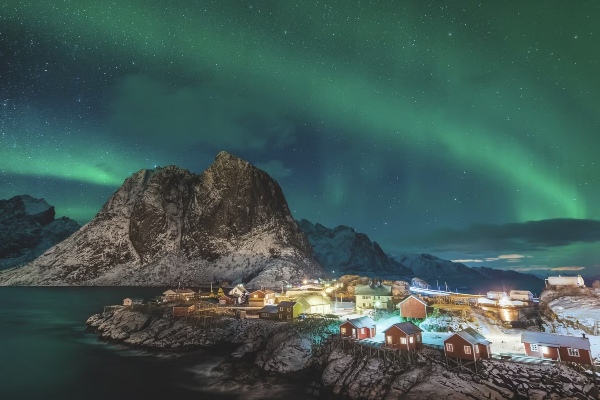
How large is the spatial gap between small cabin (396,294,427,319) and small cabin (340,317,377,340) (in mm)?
9930

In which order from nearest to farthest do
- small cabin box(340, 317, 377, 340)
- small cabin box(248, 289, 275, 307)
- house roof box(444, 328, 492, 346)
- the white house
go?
1. house roof box(444, 328, 492, 346)
2. small cabin box(340, 317, 377, 340)
3. the white house
4. small cabin box(248, 289, 275, 307)

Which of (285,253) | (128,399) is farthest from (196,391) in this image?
(285,253)

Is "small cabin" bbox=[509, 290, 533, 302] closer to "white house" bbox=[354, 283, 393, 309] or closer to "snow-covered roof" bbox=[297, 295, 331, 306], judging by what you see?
"white house" bbox=[354, 283, 393, 309]

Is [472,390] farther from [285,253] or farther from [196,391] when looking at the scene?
[285,253]

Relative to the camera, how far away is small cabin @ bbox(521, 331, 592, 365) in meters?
32.6

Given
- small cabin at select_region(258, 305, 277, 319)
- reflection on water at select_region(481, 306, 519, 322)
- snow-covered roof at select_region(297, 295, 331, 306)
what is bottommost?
small cabin at select_region(258, 305, 277, 319)

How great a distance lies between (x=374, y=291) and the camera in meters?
64.6

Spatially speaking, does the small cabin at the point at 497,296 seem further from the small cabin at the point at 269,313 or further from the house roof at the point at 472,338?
the small cabin at the point at 269,313

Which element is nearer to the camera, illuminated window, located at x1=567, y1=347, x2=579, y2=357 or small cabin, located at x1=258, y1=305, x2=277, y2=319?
illuminated window, located at x1=567, y1=347, x2=579, y2=357

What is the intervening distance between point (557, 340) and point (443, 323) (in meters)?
15.6

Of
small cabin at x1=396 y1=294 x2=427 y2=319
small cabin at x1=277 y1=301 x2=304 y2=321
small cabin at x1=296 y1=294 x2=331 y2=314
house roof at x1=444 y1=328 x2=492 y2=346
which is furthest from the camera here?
small cabin at x1=296 y1=294 x2=331 y2=314

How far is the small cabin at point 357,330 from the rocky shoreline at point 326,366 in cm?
165

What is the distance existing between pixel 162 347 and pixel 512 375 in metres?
48.7

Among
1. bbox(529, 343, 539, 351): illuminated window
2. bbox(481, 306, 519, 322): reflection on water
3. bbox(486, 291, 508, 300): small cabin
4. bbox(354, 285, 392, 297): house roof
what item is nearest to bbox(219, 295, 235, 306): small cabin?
bbox(354, 285, 392, 297): house roof
